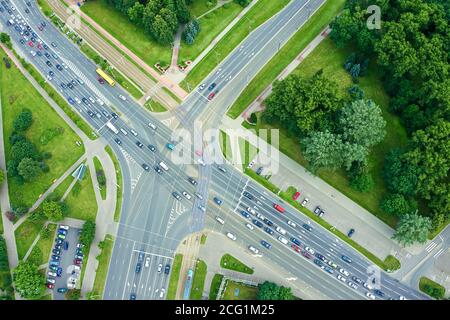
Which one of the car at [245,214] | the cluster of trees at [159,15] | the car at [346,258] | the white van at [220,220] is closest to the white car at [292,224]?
the car at [245,214]

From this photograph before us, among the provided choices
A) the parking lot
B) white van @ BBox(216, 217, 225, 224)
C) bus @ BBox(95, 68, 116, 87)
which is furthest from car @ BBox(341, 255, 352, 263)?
bus @ BBox(95, 68, 116, 87)

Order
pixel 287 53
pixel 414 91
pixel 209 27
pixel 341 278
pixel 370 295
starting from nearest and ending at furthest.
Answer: pixel 370 295 < pixel 341 278 < pixel 414 91 < pixel 287 53 < pixel 209 27

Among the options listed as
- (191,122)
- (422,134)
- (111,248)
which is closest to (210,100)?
(191,122)

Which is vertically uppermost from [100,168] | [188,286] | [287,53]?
[287,53]

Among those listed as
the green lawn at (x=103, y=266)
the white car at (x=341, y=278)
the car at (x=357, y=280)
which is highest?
the car at (x=357, y=280)

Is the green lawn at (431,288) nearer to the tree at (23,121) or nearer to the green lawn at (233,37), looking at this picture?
the green lawn at (233,37)

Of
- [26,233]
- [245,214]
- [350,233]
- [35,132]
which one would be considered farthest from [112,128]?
[350,233]

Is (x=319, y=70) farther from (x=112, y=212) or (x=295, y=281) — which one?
(x=112, y=212)

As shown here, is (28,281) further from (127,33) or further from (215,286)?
(127,33)
